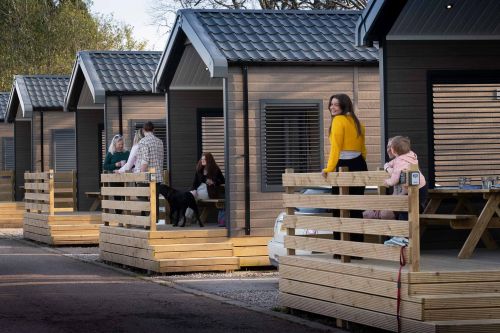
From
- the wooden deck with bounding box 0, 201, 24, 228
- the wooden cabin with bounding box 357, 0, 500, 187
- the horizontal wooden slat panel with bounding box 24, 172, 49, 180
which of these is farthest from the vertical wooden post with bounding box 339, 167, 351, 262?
the wooden deck with bounding box 0, 201, 24, 228

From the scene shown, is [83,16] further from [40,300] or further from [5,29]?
[40,300]

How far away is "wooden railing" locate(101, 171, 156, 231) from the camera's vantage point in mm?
17219

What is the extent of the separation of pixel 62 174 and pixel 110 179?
361 inches

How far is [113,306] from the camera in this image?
12703 millimetres

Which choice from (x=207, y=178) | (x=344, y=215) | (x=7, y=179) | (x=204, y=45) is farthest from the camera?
(x=7, y=179)

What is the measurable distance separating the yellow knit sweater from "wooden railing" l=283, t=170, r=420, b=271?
0.41m

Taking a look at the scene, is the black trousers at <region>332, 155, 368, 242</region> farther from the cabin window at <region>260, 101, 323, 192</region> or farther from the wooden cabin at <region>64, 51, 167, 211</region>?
the wooden cabin at <region>64, 51, 167, 211</region>

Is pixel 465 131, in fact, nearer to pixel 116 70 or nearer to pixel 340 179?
pixel 340 179

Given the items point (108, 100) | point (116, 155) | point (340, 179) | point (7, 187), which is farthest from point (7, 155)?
point (340, 179)

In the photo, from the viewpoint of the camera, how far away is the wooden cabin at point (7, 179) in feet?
→ 104

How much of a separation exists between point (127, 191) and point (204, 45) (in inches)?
96.3

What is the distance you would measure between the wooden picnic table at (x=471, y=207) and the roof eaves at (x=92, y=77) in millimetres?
11783

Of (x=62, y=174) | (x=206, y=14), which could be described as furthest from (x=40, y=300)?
(x=62, y=174)

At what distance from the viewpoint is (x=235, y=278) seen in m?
16.3
